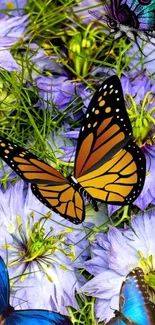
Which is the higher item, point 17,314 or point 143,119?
point 143,119

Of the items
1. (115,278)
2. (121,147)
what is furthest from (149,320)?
(121,147)

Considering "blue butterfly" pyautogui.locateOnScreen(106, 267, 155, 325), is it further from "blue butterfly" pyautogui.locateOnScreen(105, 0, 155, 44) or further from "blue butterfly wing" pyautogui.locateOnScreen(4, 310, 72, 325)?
"blue butterfly" pyautogui.locateOnScreen(105, 0, 155, 44)

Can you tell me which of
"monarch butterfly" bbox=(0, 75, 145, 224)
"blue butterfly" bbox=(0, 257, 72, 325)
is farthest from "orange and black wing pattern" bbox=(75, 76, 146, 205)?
"blue butterfly" bbox=(0, 257, 72, 325)

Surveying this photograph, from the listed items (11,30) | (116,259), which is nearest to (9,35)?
(11,30)

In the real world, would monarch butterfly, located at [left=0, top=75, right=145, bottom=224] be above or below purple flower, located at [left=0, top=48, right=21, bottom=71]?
below

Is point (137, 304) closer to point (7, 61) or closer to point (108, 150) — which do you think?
point (108, 150)

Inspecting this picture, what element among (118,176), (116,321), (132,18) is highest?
(132,18)

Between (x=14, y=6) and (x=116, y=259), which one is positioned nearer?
(x=116, y=259)

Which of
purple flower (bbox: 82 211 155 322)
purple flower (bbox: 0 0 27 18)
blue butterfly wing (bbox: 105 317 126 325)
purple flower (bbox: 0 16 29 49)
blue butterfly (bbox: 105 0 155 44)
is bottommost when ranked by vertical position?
blue butterfly wing (bbox: 105 317 126 325)
